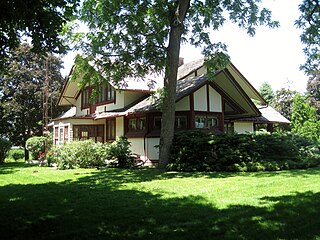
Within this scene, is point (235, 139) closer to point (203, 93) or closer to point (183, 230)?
point (203, 93)

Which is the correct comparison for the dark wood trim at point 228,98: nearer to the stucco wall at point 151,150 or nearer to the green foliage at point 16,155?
the stucco wall at point 151,150

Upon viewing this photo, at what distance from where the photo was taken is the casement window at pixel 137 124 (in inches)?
743

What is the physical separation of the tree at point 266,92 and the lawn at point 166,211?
40375 mm

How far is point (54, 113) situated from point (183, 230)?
3026cm

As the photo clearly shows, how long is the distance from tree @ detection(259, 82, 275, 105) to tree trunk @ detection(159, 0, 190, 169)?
35.8m

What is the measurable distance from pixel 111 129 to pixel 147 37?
30.0 ft

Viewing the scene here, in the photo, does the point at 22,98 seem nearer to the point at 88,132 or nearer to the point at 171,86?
the point at 88,132

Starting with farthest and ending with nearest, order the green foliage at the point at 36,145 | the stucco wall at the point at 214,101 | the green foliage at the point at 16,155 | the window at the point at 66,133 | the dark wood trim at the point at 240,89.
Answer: the green foliage at the point at 16,155, the green foliage at the point at 36,145, the window at the point at 66,133, the stucco wall at the point at 214,101, the dark wood trim at the point at 240,89

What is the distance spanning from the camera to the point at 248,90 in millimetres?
26578

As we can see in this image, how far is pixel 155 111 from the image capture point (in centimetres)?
1739

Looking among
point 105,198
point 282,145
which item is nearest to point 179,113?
point 282,145

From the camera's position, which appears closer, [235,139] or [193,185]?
[193,185]

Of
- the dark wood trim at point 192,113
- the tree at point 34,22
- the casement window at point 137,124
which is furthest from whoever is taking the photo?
the casement window at point 137,124


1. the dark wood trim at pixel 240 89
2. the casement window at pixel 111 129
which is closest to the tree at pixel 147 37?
the dark wood trim at pixel 240 89
